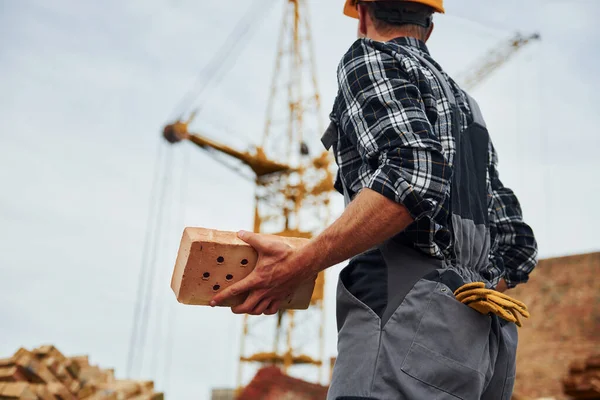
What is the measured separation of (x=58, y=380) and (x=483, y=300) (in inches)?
150

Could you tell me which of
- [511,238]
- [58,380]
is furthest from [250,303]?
[58,380]

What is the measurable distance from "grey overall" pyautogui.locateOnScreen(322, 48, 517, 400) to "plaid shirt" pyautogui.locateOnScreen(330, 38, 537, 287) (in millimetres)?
56

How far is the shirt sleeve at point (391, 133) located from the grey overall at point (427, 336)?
143 mm

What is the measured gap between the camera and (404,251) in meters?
1.75

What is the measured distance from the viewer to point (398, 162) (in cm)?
167

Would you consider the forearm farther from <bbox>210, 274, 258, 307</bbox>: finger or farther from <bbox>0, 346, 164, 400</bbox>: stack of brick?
<bbox>0, 346, 164, 400</bbox>: stack of brick

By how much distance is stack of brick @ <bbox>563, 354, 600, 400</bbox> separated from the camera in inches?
369

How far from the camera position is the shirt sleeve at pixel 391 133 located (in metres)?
1.65

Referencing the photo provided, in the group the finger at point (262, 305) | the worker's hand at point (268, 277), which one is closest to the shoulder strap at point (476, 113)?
the worker's hand at point (268, 277)

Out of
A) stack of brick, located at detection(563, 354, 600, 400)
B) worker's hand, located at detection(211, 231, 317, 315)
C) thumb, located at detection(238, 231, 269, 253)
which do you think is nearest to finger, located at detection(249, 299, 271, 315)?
worker's hand, located at detection(211, 231, 317, 315)

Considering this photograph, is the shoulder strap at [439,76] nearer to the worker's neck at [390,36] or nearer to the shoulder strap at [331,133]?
the worker's neck at [390,36]

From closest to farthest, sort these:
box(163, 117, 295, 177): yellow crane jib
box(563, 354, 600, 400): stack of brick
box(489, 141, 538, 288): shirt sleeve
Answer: box(489, 141, 538, 288): shirt sleeve → box(563, 354, 600, 400): stack of brick → box(163, 117, 295, 177): yellow crane jib

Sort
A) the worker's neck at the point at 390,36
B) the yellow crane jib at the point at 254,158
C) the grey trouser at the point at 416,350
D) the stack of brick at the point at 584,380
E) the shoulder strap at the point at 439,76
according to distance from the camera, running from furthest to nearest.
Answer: the yellow crane jib at the point at 254,158 → the stack of brick at the point at 584,380 → the worker's neck at the point at 390,36 → the shoulder strap at the point at 439,76 → the grey trouser at the point at 416,350

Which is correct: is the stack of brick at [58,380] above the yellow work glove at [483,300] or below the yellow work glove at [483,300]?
below
